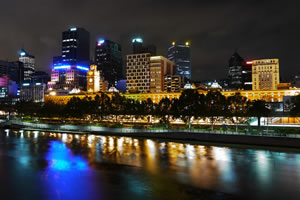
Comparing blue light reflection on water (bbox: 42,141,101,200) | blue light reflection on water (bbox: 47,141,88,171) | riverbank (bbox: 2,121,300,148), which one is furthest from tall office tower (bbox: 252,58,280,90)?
blue light reflection on water (bbox: 42,141,101,200)

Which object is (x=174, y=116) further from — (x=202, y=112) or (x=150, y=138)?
(x=150, y=138)

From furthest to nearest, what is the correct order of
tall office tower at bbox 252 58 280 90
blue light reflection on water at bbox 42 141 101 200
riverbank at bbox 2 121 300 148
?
1. tall office tower at bbox 252 58 280 90
2. riverbank at bbox 2 121 300 148
3. blue light reflection on water at bbox 42 141 101 200

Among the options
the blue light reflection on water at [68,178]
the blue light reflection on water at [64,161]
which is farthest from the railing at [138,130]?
the blue light reflection on water at [68,178]

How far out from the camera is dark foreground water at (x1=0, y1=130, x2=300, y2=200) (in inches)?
899

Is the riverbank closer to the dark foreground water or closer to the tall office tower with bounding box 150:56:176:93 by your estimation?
the dark foreground water

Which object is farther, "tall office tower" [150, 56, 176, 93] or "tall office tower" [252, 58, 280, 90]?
"tall office tower" [150, 56, 176, 93]

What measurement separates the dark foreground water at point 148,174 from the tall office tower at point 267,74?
542ft

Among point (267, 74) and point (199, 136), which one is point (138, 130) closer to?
point (199, 136)

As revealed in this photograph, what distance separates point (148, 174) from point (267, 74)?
624ft

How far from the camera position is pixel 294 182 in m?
26.6

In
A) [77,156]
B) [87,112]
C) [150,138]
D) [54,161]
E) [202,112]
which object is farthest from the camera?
[87,112]

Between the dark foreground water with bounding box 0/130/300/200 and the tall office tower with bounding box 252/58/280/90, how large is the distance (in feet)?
542

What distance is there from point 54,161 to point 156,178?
16827 mm

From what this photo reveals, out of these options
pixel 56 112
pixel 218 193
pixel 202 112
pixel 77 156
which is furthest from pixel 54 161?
pixel 56 112
